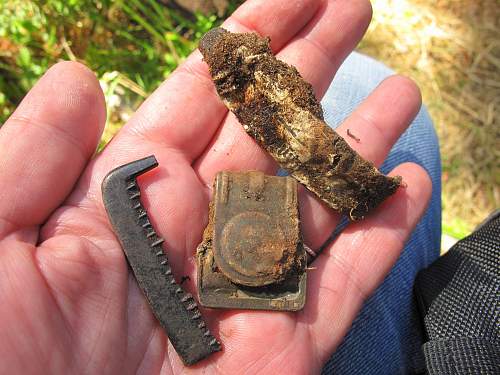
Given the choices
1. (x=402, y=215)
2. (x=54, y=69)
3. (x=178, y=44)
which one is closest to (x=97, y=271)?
(x=54, y=69)

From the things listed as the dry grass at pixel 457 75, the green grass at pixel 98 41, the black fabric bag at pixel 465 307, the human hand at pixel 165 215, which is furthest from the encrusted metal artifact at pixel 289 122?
the dry grass at pixel 457 75

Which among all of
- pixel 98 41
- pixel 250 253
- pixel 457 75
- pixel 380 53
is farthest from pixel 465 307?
pixel 98 41

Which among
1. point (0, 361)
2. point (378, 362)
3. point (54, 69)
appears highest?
point (54, 69)

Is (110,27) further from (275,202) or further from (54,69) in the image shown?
(275,202)

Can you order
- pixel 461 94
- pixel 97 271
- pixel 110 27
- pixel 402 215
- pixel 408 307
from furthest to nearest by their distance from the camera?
pixel 461 94, pixel 110 27, pixel 408 307, pixel 402 215, pixel 97 271

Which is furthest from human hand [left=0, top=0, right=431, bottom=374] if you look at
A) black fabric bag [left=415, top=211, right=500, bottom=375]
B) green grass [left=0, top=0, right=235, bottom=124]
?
green grass [left=0, top=0, right=235, bottom=124]

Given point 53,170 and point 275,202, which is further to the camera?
point 275,202

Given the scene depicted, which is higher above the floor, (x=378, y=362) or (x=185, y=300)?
(x=185, y=300)
